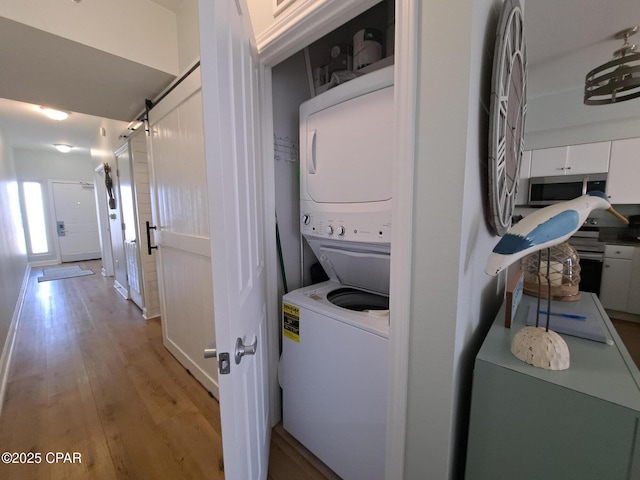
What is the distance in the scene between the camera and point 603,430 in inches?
24.4

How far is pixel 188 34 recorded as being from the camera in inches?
68.7

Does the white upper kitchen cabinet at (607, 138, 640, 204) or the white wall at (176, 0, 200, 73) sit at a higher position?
the white wall at (176, 0, 200, 73)

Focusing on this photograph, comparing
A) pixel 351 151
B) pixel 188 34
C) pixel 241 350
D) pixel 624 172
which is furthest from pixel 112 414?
pixel 624 172

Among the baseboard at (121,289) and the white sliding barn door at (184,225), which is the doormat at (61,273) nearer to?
the baseboard at (121,289)

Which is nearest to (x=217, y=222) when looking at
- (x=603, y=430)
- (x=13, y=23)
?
(x=603, y=430)

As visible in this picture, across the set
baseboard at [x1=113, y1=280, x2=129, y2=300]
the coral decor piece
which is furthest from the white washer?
baseboard at [x1=113, y1=280, x2=129, y2=300]

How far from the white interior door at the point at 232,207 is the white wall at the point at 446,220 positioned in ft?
1.78

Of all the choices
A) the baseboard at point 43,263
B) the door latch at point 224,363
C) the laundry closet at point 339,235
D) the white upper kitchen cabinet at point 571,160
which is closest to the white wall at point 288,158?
the laundry closet at point 339,235

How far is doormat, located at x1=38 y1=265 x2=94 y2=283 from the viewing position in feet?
16.3

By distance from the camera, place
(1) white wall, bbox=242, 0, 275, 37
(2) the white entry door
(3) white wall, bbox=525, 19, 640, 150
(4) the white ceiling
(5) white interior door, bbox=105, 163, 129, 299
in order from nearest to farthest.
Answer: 1. (1) white wall, bbox=242, 0, 275, 37
2. (4) the white ceiling
3. (3) white wall, bbox=525, 19, 640, 150
4. (5) white interior door, bbox=105, 163, 129, 299
5. (2) the white entry door

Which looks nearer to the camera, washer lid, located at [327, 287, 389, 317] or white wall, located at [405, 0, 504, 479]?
white wall, located at [405, 0, 504, 479]

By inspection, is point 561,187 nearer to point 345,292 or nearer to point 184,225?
point 345,292

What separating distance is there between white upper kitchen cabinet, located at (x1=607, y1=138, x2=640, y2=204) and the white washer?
3478 millimetres

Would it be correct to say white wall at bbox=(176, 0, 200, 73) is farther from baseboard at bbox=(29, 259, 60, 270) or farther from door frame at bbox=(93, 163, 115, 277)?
baseboard at bbox=(29, 259, 60, 270)
